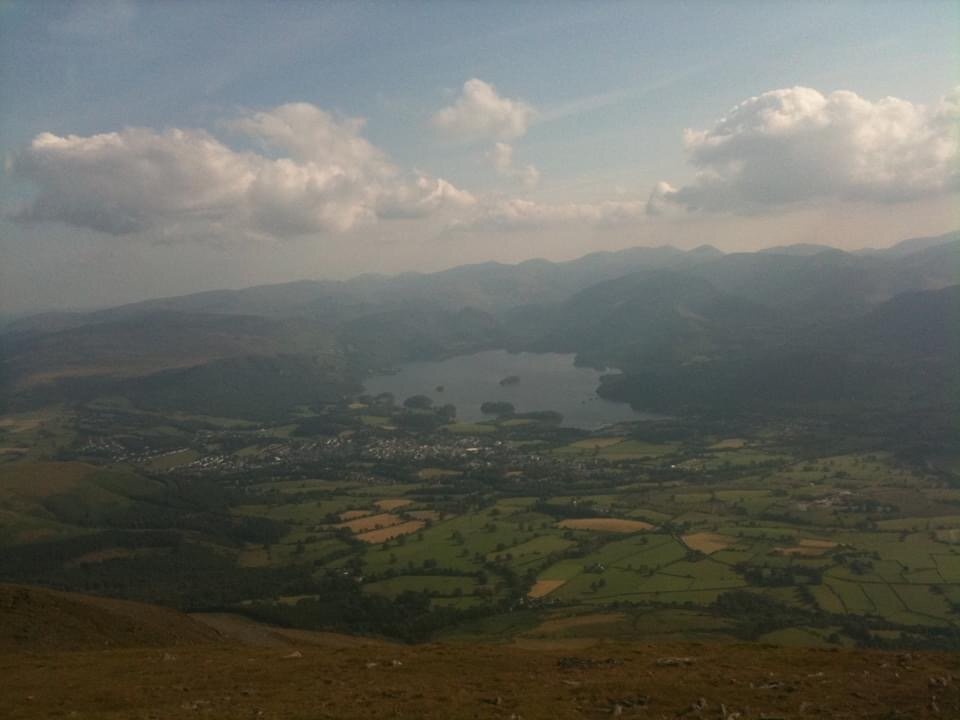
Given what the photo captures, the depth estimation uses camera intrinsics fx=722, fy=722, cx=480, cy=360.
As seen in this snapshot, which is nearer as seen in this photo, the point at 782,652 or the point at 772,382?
the point at 782,652

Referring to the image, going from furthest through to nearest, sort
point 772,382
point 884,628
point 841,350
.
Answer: point 841,350
point 772,382
point 884,628

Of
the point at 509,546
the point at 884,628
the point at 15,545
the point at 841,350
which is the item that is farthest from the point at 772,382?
the point at 15,545

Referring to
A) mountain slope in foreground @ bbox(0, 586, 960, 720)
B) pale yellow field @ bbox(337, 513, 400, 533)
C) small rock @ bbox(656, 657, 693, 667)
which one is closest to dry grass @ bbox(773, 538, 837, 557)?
pale yellow field @ bbox(337, 513, 400, 533)

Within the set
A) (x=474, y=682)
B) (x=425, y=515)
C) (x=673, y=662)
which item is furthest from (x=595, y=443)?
(x=474, y=682)

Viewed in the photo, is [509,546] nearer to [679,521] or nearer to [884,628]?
[679,521]

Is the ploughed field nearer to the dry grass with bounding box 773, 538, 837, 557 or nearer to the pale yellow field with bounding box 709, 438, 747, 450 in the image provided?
the dry grass with bounding box 773, 538, 837, 557

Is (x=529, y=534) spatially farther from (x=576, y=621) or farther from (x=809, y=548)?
(x=809, y=548)

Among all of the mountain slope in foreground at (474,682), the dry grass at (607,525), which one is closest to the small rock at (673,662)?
the mountain slope in foreground at (474,682)
